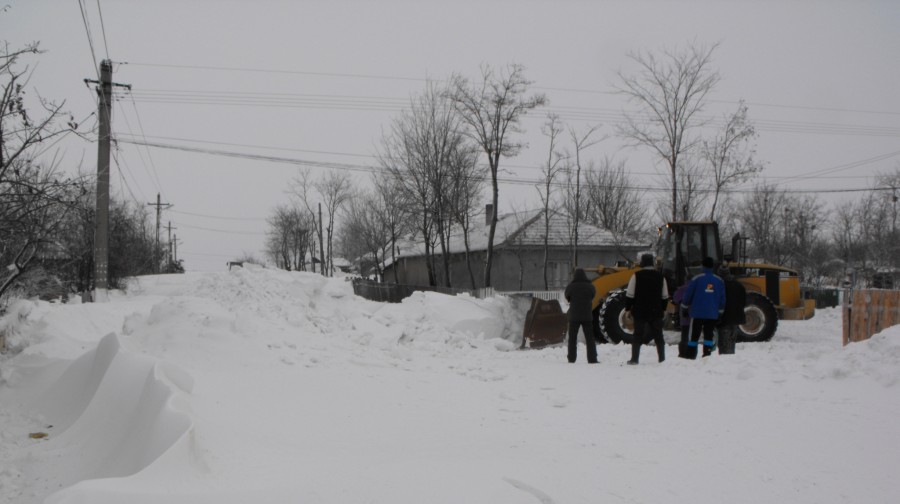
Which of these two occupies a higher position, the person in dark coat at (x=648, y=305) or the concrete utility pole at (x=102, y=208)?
the concrete utility pole at (x=102, y=208)

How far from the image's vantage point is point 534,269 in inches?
1405

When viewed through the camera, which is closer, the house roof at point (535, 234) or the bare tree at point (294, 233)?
the house roof at point (535, 234)

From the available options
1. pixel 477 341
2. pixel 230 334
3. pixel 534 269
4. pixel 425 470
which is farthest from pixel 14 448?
pixel 534 269

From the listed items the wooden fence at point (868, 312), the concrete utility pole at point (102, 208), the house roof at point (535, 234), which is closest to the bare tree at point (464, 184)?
the house roof at point (535, 234)

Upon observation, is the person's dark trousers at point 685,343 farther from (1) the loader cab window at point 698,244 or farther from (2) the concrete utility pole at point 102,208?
(2) the concrete utility pole at point 102,208

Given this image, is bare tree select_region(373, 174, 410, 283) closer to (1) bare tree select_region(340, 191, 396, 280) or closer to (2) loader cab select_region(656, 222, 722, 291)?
(1) bare tree select_region(340, 191, 396, 280)

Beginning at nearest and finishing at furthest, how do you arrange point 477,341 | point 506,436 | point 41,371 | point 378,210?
1. point 506,436
2. point 41,371
3. point 477,341
4. point 378,210

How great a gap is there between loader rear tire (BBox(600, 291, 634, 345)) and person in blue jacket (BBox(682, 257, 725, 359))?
3.16 meters

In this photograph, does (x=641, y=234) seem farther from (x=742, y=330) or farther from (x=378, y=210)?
(x=742, y=330)

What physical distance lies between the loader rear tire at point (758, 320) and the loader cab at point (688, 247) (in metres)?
1.32

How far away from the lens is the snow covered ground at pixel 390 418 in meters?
4.21

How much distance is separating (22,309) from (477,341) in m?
8.15

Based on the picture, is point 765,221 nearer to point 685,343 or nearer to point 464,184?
point 464,184

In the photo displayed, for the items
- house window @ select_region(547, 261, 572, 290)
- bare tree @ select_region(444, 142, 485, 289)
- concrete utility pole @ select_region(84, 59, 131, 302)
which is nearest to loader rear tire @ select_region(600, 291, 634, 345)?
concrete utility pole @ select_region(84, 59, 131, 302)
